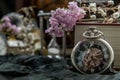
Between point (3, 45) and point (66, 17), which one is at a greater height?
point (66, 17)

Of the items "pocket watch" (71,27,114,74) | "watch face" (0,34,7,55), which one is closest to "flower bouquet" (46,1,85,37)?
"pocket watch" (71,27,114,74)

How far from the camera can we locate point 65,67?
1467 millimetres

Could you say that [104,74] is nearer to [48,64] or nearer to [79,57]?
[79,57]

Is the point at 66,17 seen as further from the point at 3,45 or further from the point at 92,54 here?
the point at 3,45

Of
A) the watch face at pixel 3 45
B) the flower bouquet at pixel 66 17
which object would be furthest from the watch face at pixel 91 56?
the watch face at pixel 3 45

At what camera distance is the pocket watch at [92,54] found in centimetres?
132

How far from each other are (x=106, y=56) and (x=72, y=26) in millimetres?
195

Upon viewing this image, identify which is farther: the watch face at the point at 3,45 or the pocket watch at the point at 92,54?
the watch face at the point at 3,45

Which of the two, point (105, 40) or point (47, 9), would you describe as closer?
point (105, 40)

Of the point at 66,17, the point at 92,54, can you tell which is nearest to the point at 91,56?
the point at 92,54

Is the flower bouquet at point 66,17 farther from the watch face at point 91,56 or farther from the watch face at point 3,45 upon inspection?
the watch face at point 3,45

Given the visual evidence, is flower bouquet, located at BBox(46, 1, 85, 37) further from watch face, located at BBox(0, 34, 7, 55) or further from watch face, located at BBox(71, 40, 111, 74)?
watch face, located at BBox(0, 34, 7, 55)

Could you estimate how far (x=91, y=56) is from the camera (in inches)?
52.3

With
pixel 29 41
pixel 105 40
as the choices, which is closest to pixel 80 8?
pixel 105 40
